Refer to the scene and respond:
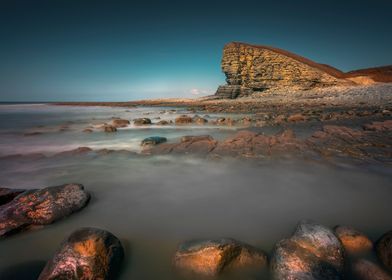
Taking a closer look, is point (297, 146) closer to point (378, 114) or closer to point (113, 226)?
point (113, 226)

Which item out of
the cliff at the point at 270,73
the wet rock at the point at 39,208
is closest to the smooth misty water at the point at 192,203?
the wet rock at the point at 39,208

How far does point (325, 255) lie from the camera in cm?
209

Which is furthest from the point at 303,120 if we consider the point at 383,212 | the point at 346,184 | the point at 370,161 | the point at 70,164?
the point at 70,164

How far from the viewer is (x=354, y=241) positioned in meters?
2.30

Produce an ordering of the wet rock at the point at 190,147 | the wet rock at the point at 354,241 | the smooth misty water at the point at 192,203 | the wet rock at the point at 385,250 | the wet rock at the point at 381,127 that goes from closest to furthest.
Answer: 1. the wet rock at the point at 385,250
2. the wet rock at the point at 354,241
3. the smooth misty water at the point at 192,203
4. the wet rock at the point at 190,147
5. the wet rock at the point at 381,127

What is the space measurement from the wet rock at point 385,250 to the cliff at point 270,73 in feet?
121

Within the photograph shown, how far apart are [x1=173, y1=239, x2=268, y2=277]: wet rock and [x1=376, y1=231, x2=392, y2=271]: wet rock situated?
1026 mm

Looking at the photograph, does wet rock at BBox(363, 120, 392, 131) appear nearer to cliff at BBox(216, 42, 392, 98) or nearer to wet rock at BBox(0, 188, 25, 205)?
wet rock at BBox(0, 188, 25, 205)

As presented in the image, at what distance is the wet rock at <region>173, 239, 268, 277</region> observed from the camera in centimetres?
208

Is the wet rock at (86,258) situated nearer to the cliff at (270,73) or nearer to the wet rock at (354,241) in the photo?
the wet rock at (354,241)

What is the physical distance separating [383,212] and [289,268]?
1.87m

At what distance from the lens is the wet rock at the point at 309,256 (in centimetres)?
193

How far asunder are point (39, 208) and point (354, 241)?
12.0ft

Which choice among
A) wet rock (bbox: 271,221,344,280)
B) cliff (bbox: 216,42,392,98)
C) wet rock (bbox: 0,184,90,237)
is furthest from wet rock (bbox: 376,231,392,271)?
cliff (bbox: 216,42,392,98)
